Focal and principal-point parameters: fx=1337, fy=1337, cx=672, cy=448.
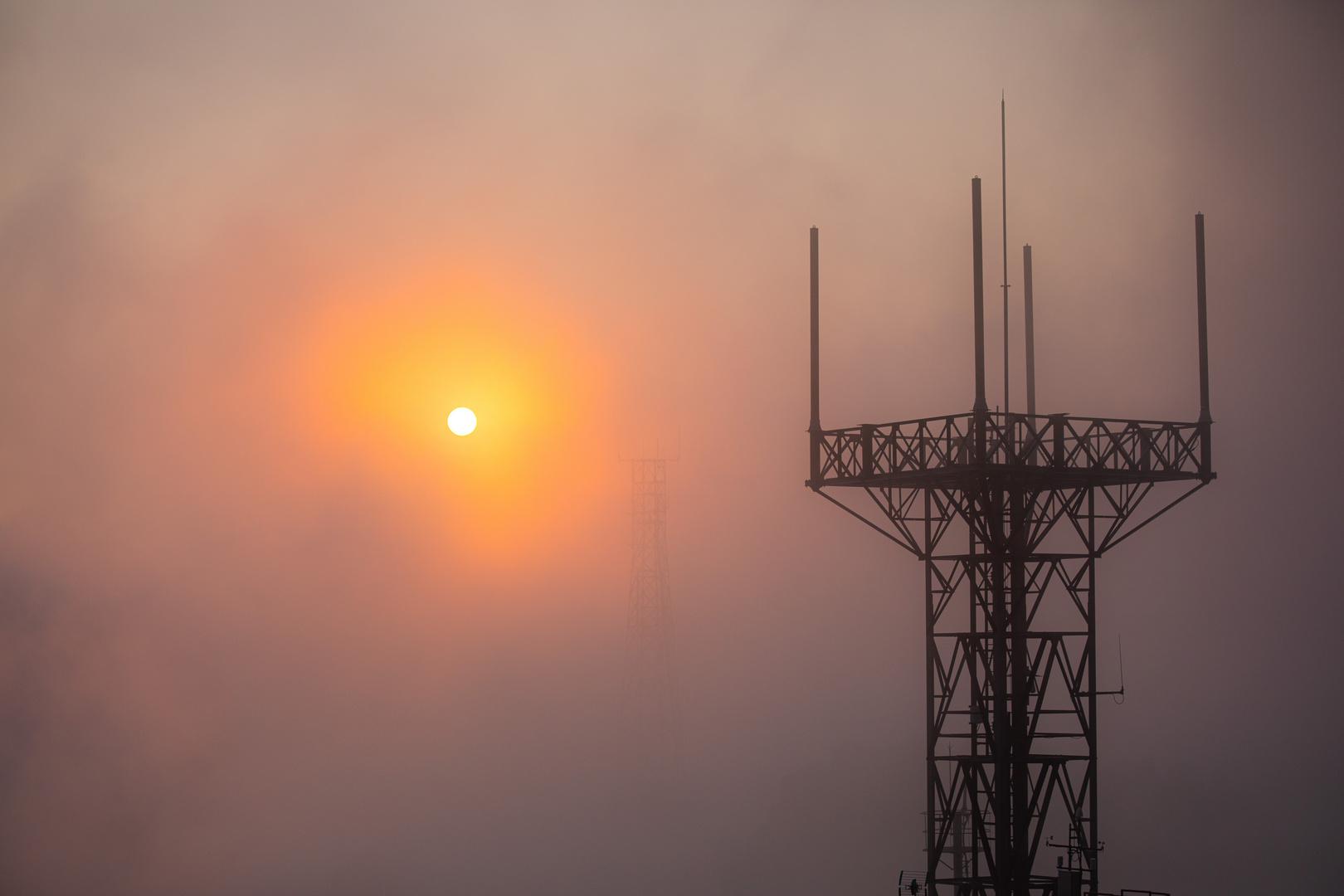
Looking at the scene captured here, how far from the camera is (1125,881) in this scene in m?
63.7

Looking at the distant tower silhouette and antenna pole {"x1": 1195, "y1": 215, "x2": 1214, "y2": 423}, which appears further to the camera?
the distant tower silhouette

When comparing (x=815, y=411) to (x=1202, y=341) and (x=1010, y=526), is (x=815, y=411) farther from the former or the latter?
(x=1202, y=341)

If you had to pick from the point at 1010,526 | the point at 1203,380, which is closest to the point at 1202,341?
the point at 1203,380

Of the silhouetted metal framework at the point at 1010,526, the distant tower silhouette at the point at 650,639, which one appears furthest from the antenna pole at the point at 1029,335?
the distant tower silhouette at the point at 650,639

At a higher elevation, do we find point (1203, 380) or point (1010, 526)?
point (1203, 380)

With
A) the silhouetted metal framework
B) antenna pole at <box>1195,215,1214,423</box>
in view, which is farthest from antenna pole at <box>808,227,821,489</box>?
antenna pole at <box>1195,215,1214,423</box>

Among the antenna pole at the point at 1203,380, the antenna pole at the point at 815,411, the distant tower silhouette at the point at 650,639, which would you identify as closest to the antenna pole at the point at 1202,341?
the antenna pole at the point at 1203,380

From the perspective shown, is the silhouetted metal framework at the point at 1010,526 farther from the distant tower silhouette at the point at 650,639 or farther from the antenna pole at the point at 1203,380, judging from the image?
the distant tower silhouette at the point at 650,639

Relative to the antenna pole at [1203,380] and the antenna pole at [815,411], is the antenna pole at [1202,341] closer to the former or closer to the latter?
the antenna pole at [1203,380]

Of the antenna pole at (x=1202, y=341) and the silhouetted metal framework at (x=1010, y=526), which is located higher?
the antenna pole at (x=1202, y=341)

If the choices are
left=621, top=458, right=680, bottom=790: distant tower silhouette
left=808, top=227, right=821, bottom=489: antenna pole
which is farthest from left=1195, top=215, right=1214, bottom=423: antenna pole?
left=621, top=458, right=680, bottom=790: distant tower silhouette

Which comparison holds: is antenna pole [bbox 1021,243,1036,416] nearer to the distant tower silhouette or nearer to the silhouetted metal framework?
the silhouetted metal framework

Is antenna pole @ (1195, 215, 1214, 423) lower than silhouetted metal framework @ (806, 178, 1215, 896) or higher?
higher

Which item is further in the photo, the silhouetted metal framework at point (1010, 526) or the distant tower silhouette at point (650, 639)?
the distant tower silhouette at point (650, 639)
